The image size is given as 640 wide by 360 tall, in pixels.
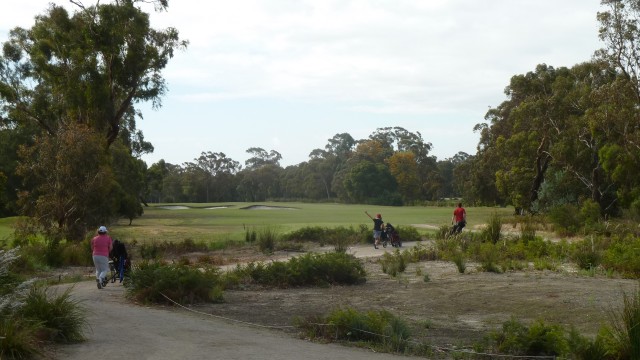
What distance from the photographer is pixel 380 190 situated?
112375 millimetres

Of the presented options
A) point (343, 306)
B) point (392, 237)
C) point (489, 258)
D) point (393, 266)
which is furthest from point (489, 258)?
point (392, 237)

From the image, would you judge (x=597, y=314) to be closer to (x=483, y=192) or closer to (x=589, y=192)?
(x=589, y=192)

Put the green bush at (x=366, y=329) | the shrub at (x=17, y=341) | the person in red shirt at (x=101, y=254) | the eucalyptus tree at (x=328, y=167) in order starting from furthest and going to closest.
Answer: the eucalyptus tree at (x=328, y=167) → the person in red shirt at (x=101, y=254) → the green bush at (x=366, y=329) → the shrub at (x=17, y=341)

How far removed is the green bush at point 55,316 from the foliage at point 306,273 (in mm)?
7150

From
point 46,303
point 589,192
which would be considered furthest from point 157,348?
point 589,192

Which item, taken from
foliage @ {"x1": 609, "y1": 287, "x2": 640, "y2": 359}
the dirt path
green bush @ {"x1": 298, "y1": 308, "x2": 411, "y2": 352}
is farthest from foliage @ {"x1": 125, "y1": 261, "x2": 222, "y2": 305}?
foliage @ {"x1": 609, "y1": 287, "x2": 640, "y2": 359}

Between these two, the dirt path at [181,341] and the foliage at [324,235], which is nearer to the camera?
the dirt path at [181,341]

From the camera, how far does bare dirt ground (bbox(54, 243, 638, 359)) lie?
32.2ft

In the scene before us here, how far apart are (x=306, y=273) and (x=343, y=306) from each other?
3.49 metres

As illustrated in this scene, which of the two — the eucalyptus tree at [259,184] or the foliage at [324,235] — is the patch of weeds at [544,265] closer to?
the foliage at [324,235]

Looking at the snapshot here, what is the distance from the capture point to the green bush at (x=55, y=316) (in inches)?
391

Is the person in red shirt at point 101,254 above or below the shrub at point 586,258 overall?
above

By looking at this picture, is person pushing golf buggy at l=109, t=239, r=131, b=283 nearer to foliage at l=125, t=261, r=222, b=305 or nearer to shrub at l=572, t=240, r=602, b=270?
foliage at l=125, t=261, r=222, b=305

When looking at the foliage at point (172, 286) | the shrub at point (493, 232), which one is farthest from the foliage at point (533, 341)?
the shrub at point (493, 232)
